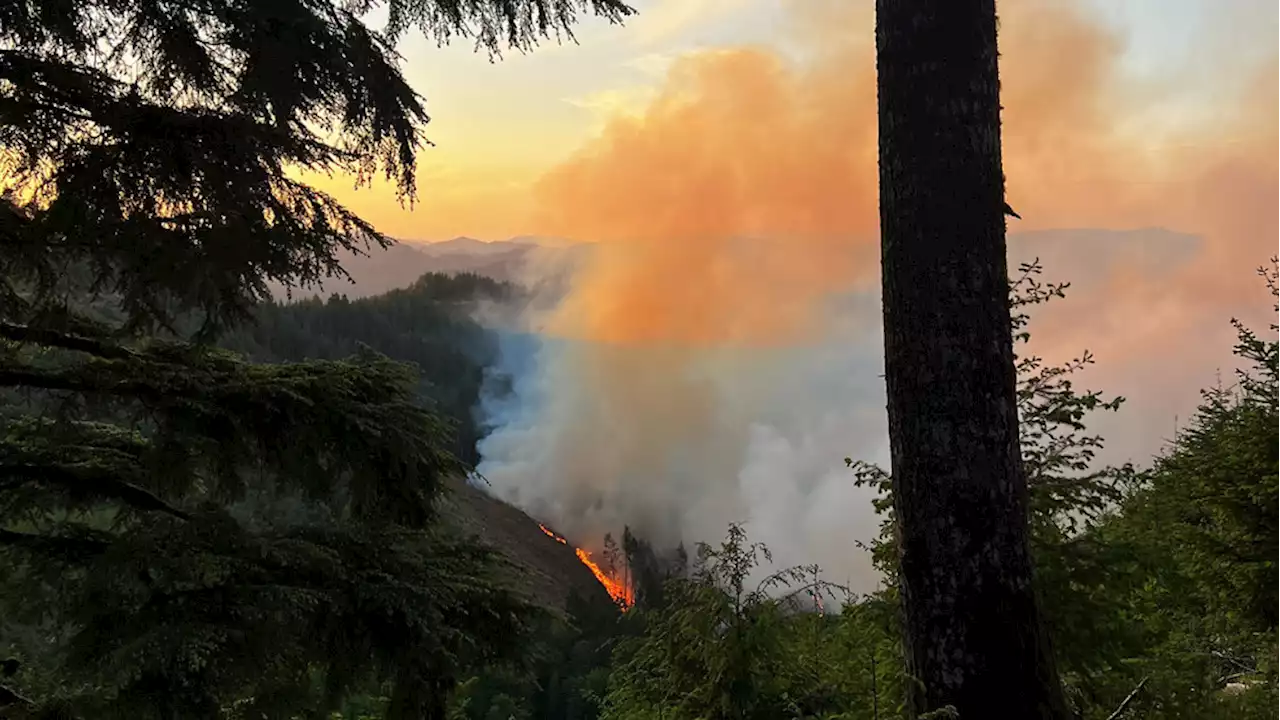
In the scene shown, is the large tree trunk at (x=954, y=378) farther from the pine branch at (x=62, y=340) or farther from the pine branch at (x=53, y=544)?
the pine branch at (x=53, y=544)

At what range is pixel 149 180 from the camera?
324 centimetres

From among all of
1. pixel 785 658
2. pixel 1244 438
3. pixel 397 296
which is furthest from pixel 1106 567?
pixel 397 296

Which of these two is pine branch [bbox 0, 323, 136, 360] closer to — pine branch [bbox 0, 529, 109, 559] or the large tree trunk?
pine branch [bbox 0, 529, 109, 559]

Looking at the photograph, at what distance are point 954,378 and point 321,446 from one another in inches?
138

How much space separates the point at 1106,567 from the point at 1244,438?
523 cm

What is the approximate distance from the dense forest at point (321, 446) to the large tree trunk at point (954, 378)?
0.01 meters

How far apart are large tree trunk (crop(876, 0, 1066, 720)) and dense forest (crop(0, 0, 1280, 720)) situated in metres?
0.01

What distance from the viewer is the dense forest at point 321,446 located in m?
2.90

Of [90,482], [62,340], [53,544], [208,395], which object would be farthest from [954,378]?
[53,544]

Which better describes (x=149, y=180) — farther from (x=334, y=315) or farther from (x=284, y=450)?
(x=334, y=315)

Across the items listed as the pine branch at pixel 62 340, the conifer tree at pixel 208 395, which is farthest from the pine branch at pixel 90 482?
the pine branch at pixel 62 340

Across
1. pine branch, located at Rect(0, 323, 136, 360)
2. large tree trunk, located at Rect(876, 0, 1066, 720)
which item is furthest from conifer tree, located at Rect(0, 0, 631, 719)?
large tree trunk, located at Rect(876, 0, 1066, 720)

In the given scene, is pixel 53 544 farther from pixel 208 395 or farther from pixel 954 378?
pixel 954 378

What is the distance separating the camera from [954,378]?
2.87m
